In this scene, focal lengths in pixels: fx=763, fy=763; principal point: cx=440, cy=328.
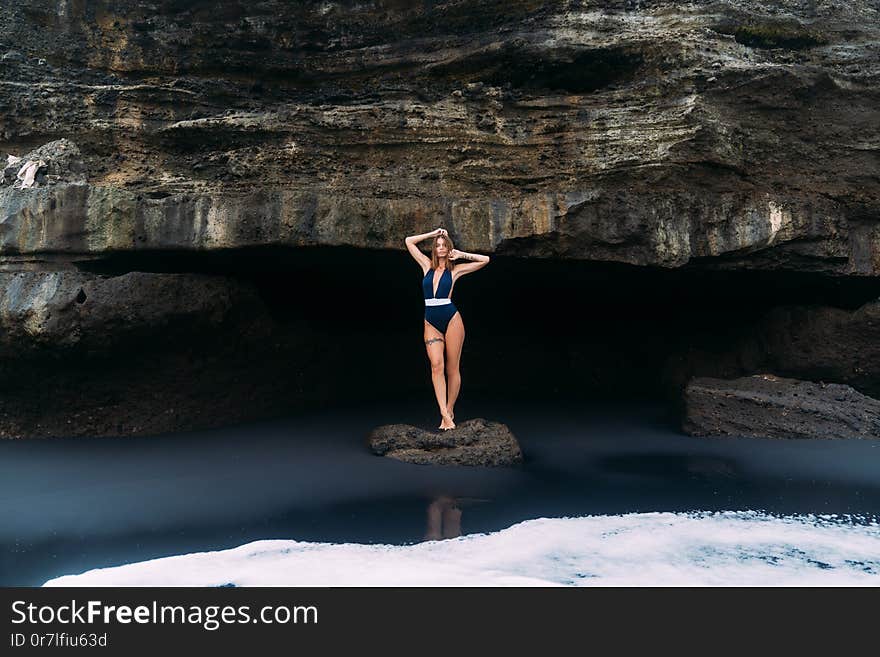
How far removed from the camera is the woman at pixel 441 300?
19.1 feet

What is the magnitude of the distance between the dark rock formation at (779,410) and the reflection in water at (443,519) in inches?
112

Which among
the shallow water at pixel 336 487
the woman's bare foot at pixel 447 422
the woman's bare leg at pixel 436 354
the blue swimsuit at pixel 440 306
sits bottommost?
the shallow water at pixel 336 487

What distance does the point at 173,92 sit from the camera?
22.1 feet

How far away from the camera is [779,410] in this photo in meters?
6.19

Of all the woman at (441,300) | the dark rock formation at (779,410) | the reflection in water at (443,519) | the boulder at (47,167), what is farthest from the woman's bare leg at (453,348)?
the boulder at (47,167)

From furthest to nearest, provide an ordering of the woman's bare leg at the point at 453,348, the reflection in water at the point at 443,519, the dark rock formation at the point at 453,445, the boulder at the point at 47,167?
the boulder at the point at 47,167 → the woman's bare leg at the point at 453,348 → the dark rock formation at the point at 453,445 → the reflection in water at the point at 443,519

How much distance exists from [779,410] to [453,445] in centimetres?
277

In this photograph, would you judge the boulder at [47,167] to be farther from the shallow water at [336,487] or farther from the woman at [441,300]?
the woman at [441,300]

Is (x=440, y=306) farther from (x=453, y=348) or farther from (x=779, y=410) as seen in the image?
(x=779, y=410)

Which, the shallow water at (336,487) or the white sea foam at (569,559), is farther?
the shallow water at (336,487)

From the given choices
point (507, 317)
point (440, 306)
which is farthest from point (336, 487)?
point (507, 317)

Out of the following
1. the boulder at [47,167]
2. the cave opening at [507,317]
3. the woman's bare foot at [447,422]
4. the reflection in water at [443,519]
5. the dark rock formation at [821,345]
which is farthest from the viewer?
the dark rock formation at [821,345]

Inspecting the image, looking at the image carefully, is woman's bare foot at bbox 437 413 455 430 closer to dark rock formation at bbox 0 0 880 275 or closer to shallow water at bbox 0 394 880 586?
shallow water at bbox 0 394 880 586

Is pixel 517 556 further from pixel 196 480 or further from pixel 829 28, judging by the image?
pixel 829 28
